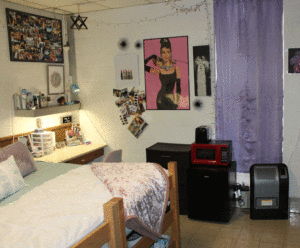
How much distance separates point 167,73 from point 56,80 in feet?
5.19

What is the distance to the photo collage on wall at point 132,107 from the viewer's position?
15.0 ft

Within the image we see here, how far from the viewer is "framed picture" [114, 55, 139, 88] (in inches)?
178

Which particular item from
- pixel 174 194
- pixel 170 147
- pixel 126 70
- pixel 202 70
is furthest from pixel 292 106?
pixel 126 70

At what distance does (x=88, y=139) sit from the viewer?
506 cm

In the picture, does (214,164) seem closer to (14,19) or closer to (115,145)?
(115,145)

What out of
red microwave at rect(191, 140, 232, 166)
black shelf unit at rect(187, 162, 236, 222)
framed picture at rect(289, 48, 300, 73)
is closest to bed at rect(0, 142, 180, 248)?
black shelf unit at rect(187, 162, 236, 222)

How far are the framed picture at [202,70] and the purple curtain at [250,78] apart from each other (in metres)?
0.14

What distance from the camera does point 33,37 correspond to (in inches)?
→ 167

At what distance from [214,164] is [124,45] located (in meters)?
2.02

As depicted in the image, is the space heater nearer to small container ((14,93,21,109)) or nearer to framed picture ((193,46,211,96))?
framed picture ((193,46,211,96))

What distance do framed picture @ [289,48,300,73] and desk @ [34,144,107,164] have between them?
8.77ft

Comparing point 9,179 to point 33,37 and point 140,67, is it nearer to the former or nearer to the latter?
point 33,37

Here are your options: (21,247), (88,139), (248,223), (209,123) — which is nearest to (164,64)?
(209,123)

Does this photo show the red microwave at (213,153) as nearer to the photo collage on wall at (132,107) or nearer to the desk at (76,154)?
the photo collage on wall at (132,107)
